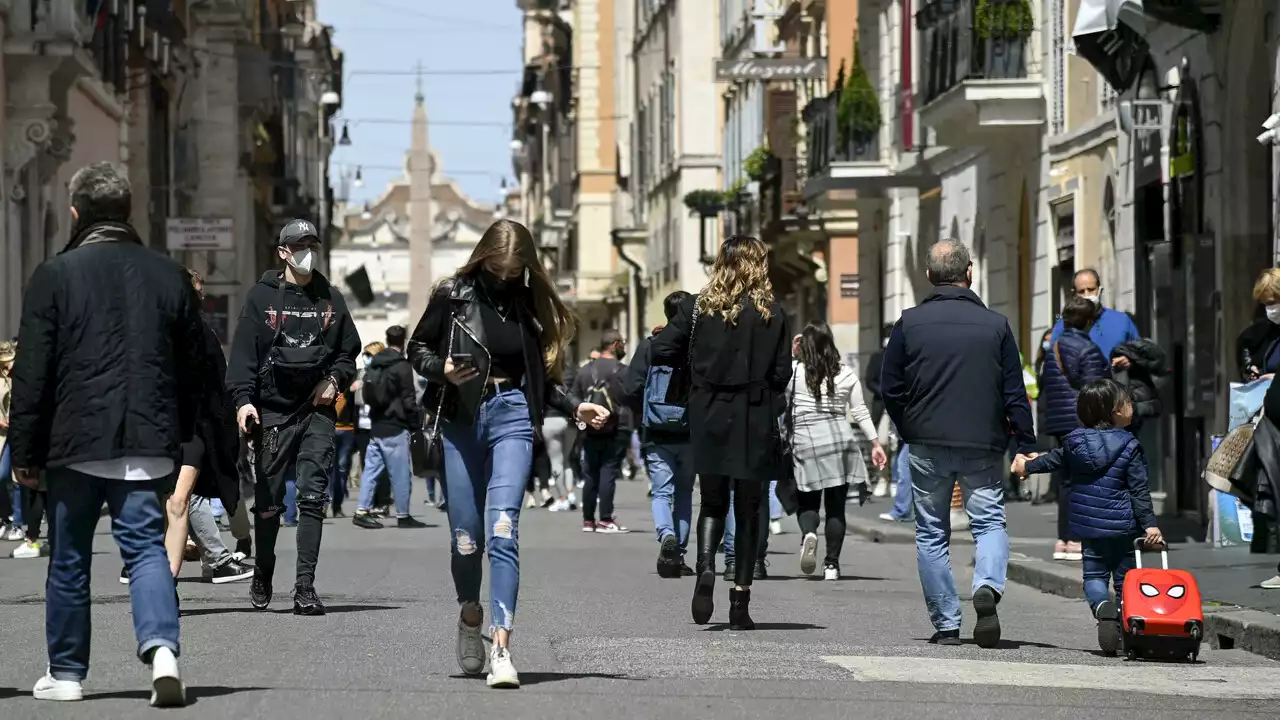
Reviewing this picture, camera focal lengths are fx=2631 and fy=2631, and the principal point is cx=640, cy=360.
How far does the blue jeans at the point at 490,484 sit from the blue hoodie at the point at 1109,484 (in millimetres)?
2922

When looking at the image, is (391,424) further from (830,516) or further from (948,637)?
(948,637)

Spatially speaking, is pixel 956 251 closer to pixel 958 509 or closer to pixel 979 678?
pixel 979 678

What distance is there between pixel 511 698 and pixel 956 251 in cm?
370

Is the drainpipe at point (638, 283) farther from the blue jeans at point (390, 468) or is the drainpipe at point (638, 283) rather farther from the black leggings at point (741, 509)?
the black leggings at point (741, 509)

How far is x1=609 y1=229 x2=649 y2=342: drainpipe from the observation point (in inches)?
2746

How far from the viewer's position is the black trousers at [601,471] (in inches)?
890

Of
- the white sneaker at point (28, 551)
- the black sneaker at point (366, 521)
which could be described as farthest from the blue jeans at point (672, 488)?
the black sneaker at point (366, 521)

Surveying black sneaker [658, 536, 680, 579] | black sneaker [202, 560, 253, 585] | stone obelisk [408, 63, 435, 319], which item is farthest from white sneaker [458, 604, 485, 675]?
stone obelisk [408, 63, 435, 319]

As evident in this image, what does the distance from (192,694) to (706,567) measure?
12.6ft

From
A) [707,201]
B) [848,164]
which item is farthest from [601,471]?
[707,201]

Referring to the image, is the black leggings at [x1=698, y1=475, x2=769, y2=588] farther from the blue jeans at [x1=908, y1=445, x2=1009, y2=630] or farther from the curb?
the curb

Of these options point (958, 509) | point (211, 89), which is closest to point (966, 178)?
point (958, 509)

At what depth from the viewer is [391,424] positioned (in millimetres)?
23734

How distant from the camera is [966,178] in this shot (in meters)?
32.2
